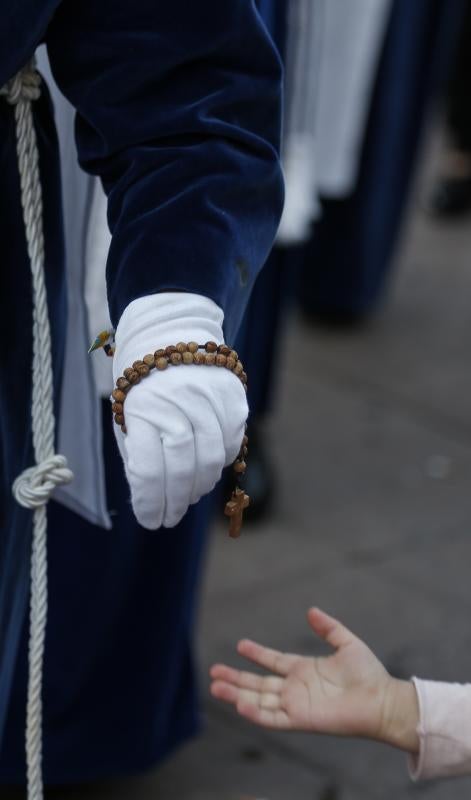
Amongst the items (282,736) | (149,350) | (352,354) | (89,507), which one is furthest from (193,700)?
(352,354)

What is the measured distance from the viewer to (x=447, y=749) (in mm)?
1477

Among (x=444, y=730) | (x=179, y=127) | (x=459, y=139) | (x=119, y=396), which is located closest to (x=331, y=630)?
(x=444, y=730)

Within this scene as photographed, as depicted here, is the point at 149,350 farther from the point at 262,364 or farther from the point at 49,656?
the point at 262,364

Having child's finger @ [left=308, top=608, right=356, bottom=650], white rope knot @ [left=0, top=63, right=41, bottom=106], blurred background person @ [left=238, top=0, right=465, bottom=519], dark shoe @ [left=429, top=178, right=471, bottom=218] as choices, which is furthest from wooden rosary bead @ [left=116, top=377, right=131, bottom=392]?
dark shoe @ [left=429, top=178, right=471, bottom=218]

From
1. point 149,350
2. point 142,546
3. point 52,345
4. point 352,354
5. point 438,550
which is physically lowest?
point 352,354

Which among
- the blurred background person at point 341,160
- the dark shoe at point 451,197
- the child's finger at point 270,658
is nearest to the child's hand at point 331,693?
the child's finger at point 270,658

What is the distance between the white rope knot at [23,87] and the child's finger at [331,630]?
26.2 inches

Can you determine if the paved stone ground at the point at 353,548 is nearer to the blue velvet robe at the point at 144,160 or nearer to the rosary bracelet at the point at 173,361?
the blue velvet robe at the point at 144,160

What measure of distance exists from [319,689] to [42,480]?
41cm

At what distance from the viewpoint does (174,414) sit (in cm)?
114

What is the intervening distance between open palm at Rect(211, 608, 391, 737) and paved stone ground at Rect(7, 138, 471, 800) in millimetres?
605

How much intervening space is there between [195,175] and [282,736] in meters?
1.28

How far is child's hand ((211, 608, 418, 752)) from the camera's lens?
1.48 m

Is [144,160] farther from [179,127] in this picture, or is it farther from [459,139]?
[459,139]
